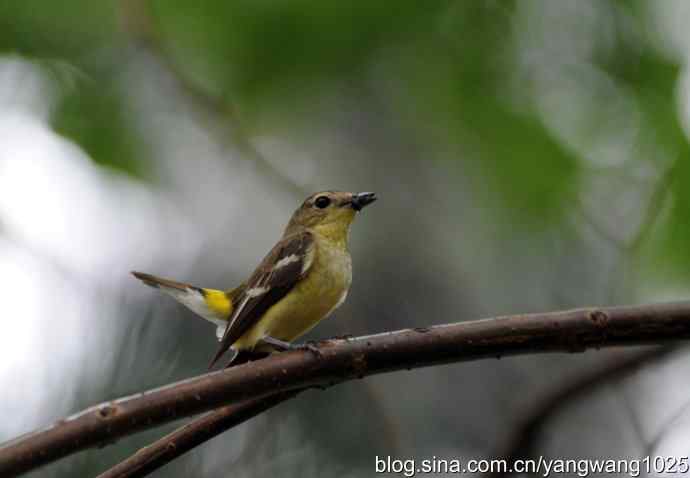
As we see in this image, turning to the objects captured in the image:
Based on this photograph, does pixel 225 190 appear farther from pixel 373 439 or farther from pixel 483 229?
pixel 373 439

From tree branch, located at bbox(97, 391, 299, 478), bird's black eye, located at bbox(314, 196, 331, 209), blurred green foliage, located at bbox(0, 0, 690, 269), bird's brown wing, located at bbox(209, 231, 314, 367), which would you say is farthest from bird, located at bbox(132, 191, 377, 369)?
tree branch, located at bbox(97, 391, 299, 478)

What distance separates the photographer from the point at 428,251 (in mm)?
6105

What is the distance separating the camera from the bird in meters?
4.17

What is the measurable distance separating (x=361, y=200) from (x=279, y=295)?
0.88 m

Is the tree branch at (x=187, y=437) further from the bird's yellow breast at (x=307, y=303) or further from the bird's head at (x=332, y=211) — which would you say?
the bird's head at (x=332, y=211)

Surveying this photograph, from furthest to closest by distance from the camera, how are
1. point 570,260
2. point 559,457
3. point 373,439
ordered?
point 570,260 < point 559,457 < point 373,439

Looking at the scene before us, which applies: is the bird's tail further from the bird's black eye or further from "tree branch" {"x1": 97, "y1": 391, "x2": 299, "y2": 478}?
"tree branch" {"x1": 97, "y1": 391, "x2": 299, "y2": 478}

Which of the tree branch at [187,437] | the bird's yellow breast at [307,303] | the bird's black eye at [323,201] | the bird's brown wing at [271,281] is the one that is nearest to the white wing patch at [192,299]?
the bird's brown wing at [271,281]

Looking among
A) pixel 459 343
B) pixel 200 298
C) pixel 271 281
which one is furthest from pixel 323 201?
pixel 459 343

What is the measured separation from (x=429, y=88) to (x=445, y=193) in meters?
0.86

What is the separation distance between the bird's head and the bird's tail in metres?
0.68

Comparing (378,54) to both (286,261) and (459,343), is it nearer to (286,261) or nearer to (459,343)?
(286,261)

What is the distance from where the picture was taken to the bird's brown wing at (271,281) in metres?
4.12

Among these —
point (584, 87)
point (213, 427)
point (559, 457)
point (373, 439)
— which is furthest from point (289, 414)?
point (584, 87)
